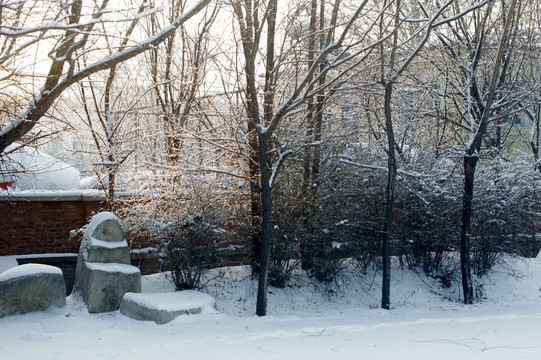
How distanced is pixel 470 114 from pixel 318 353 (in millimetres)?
6334

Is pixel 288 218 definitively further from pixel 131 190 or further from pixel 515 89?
pixel 515 89

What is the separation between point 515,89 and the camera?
1126 cm

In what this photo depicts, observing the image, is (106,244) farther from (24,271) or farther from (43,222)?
(43,222)

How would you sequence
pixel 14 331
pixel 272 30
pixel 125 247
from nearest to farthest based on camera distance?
pixel 14 331, pixel 125 247, pixel 272 30

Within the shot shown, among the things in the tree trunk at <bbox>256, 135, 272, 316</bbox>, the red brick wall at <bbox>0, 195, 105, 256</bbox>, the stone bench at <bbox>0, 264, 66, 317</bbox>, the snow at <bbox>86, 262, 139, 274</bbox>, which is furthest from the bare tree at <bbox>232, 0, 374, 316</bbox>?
the red brick wall at <bbox>0, 195, 105, 256</bbox>

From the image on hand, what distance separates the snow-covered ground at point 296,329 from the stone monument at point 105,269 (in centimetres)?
22

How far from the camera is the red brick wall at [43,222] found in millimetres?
9898

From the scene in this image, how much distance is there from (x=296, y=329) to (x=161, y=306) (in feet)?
5.82

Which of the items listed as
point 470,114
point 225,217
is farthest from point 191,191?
point 470,114

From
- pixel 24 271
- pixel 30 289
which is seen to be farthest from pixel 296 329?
pixel 24 271

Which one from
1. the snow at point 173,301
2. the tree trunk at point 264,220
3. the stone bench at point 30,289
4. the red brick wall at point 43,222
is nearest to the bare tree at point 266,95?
the tree trunk at point 264,220

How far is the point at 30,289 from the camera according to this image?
6715 millimetres

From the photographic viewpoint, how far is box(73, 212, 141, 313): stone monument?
7.00 meters

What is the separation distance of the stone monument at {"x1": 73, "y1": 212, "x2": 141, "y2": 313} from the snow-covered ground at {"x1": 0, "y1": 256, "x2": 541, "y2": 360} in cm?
22
